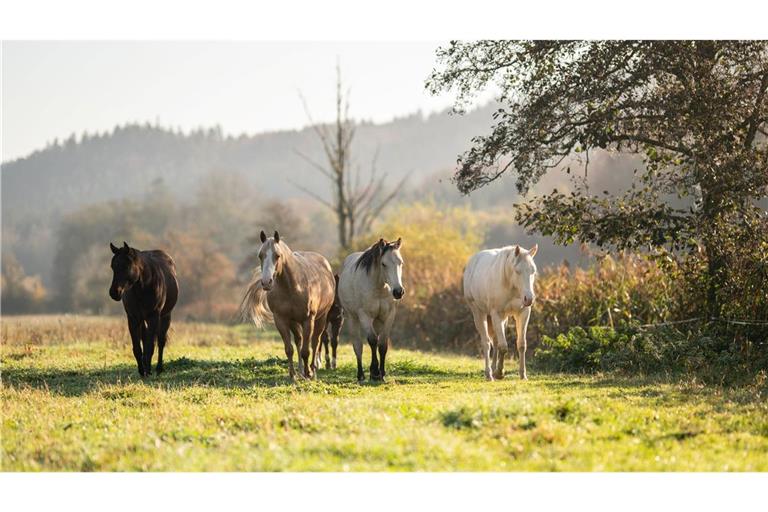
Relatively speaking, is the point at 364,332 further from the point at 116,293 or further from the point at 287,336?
the point at 116,293

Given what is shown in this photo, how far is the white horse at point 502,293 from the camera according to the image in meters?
12.0

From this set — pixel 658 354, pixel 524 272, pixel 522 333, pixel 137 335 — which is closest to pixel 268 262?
pixel 137 335

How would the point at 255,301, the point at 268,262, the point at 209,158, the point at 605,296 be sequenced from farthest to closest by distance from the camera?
the point at 209,158 → the point at 605,296 → the point at 255,301 → the point at 268,262

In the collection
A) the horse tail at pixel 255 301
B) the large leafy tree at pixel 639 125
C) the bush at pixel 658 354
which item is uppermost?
the large leafy tree at pixel 639 125

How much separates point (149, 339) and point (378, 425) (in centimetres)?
612

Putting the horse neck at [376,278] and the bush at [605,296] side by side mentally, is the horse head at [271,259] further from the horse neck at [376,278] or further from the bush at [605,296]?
the bush at [605,296]

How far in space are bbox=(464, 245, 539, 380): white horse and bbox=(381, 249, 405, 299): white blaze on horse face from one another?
160cm

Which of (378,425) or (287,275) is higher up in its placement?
(287,275)

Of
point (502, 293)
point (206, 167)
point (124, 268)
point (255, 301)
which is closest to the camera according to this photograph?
point (124, 268)

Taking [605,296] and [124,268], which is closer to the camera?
[124,268]

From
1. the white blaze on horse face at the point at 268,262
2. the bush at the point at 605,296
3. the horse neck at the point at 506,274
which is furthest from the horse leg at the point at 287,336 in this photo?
the bush at the point at 605,296

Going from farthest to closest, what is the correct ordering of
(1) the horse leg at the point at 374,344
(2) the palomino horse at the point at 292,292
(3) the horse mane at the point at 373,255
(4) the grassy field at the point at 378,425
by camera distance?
(1) the horse leg at the point at 374,344 < (3) the horse mane at the point at 373,255 < (2) the palomino horse at the point at 292,292 < (4) the grassy field at the point at 378,425

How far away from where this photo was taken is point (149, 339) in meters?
12.9

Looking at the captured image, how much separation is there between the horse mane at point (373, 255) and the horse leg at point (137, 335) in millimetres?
3534
